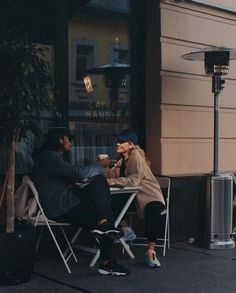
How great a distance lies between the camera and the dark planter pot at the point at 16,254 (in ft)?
16.4

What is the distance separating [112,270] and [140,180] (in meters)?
1.09

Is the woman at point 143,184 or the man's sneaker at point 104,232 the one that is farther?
the woman at point 143,184

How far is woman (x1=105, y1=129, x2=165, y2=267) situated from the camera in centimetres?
609

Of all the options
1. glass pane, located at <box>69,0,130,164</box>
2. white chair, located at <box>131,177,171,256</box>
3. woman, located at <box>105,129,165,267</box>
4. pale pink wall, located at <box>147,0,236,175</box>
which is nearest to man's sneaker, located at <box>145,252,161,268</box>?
woman, located at <box>105,129,165,267</box>

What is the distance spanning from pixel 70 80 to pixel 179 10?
1.79 metres

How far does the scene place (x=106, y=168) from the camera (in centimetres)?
677

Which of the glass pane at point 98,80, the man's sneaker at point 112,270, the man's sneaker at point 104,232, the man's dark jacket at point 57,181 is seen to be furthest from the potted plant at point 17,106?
the glass pane at point 98,80

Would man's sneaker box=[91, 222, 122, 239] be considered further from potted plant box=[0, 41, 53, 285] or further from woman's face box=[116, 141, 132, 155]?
woman's face box=[116, 141, 132, 155]

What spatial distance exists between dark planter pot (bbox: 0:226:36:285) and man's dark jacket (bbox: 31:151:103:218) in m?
0.46

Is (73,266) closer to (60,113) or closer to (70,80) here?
(60,113)

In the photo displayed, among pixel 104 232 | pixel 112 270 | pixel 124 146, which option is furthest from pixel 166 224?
pixel 104 232

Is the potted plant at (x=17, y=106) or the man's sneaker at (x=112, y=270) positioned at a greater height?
the potted plant at (x=17, y=106)

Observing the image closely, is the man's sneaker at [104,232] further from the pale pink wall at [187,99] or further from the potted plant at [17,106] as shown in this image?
the pale pink wall at [187,99]

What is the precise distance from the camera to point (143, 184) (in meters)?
6.25
